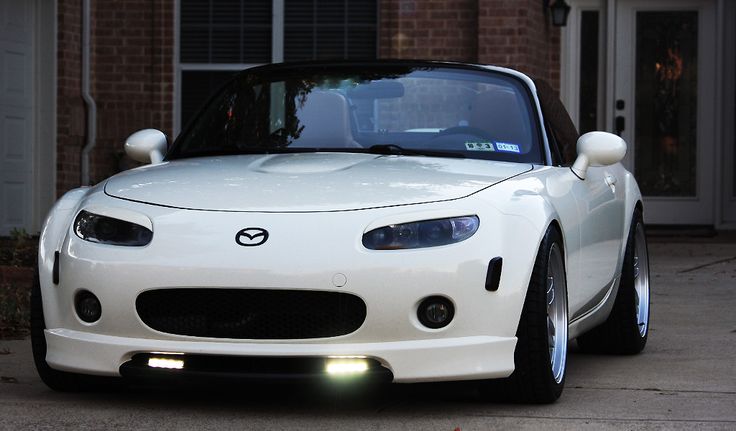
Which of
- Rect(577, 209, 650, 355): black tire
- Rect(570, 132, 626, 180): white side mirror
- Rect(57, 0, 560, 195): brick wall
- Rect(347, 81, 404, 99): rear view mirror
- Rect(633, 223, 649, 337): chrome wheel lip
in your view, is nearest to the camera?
Rect(570, 132, 626, 180): white side mirror

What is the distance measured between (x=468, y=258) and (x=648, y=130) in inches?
446

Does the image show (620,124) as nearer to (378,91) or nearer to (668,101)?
(668,101)

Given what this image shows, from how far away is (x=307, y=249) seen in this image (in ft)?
15.7

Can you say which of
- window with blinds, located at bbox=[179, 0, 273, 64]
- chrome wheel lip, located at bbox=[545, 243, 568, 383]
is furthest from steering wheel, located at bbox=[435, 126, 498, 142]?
window with blinds, located at bbox=[179, 0, 273, 64]

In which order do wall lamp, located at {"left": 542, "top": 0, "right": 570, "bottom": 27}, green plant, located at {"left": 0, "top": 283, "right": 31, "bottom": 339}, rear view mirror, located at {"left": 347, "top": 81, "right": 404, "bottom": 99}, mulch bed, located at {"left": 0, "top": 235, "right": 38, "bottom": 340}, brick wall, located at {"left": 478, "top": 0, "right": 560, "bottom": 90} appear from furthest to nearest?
1. wall lamp, located at {"left": 542, "top": 0, "right": 570, "bottom": 27}
2. brick wall, located at {"left": 478, "top": 0, "right": 560, "bottom": 90}
3. mulch bed, located at {"left": 0, "top": 235, "right": 38, "bottom": 340}
4. green plant, located at {"left": 0, "top": 283, "right": 31, "bottom": 339}
5. rear view mirror, located at {"left": 347, "top": 81, "right": 404, "bottom": 99}

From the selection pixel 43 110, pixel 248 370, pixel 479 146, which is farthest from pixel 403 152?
pixel 43 110

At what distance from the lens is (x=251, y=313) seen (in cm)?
484

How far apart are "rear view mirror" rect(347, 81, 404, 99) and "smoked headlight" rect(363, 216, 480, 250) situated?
1473 mm

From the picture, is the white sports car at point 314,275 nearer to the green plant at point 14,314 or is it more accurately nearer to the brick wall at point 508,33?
the green plant at point 14,314

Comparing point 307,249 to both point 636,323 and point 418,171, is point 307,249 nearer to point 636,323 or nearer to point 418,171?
point 418,171

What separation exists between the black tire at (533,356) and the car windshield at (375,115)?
3.03 ft

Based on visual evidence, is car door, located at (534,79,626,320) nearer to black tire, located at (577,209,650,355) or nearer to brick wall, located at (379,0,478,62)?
black tire, located at (577,209,650,355)

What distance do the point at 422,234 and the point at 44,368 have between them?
147cm

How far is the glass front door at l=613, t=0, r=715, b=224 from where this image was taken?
15.6 m
